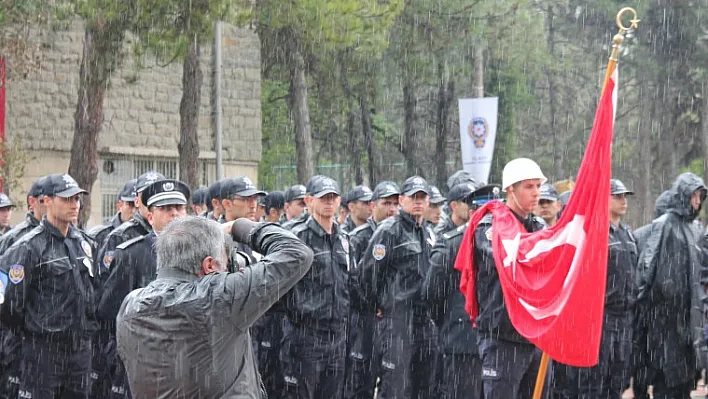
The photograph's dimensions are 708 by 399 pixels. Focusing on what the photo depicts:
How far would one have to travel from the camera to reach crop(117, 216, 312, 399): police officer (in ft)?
Answer: 14.6

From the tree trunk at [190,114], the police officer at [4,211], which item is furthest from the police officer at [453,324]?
the tree trunk at [190,114]

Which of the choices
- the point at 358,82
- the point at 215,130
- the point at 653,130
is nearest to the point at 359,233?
the point at 215,130

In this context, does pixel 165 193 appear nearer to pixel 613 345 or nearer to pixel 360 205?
pixel 613 345

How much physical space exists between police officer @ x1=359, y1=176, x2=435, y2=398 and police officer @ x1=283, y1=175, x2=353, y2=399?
2.56 ft

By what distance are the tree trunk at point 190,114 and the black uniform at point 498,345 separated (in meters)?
13.6

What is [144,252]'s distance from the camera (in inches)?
315

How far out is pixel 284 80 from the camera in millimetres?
34312

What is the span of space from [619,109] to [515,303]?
1521 inches

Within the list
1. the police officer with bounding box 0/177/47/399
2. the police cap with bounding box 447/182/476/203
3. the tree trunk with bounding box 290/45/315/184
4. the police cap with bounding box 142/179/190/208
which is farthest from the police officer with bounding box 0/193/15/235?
the tree trunk with bounding box 290/45/315/184

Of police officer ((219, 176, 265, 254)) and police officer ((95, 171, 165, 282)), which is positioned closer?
police officer ((95, 171, 165, 282))

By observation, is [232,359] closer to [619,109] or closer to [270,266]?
[270,266]

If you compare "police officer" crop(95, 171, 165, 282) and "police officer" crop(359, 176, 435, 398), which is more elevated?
"police officer" crop(95, 171, 165, 282)

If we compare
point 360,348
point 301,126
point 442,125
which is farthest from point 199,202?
point 442,125

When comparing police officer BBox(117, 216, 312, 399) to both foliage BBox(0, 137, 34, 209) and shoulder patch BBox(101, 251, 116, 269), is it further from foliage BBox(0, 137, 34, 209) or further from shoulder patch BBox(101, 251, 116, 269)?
foliage BBox(0, 137, 34, 209)
